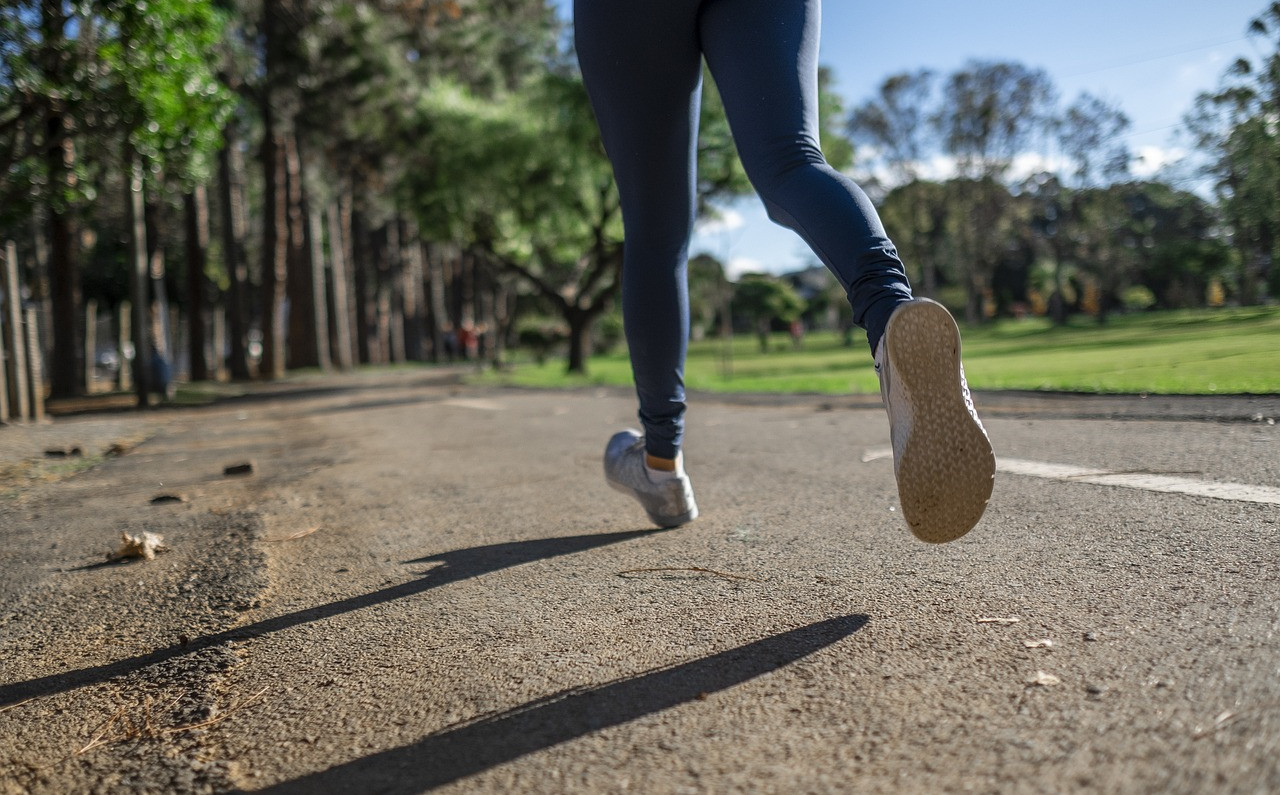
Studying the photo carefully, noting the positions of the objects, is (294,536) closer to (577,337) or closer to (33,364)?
(33,364)

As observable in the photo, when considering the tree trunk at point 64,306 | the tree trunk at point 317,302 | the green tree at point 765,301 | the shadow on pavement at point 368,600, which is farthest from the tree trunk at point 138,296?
the green tree at point 765,301

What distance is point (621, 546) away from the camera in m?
2.33

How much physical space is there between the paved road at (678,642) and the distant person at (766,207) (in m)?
0.23

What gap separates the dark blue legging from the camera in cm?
172

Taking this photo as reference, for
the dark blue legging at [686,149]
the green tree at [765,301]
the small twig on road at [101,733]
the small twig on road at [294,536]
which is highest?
the green tree at [765,301]

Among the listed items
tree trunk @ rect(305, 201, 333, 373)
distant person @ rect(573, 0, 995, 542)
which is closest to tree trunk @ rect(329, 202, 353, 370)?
tree trunk @ rect(305, 201, 333, 373)

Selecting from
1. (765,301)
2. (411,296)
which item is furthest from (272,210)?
(765,301)

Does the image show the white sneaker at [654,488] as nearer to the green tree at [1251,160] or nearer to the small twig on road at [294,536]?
the small twig on road at [294,536]

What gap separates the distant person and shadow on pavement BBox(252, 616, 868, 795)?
38 centimetres

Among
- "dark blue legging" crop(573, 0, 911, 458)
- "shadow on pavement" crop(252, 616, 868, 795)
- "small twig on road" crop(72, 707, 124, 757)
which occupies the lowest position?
"small twig on road" crop(72, 707, 124, 757)

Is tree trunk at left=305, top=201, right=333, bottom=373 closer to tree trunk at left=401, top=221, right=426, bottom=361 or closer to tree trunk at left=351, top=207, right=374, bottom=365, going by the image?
tree trunk at left=351, top=207, right=374, bottom=365

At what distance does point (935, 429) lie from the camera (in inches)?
60.4

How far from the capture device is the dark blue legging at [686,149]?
1.72 meters

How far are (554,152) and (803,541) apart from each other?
2183cm
